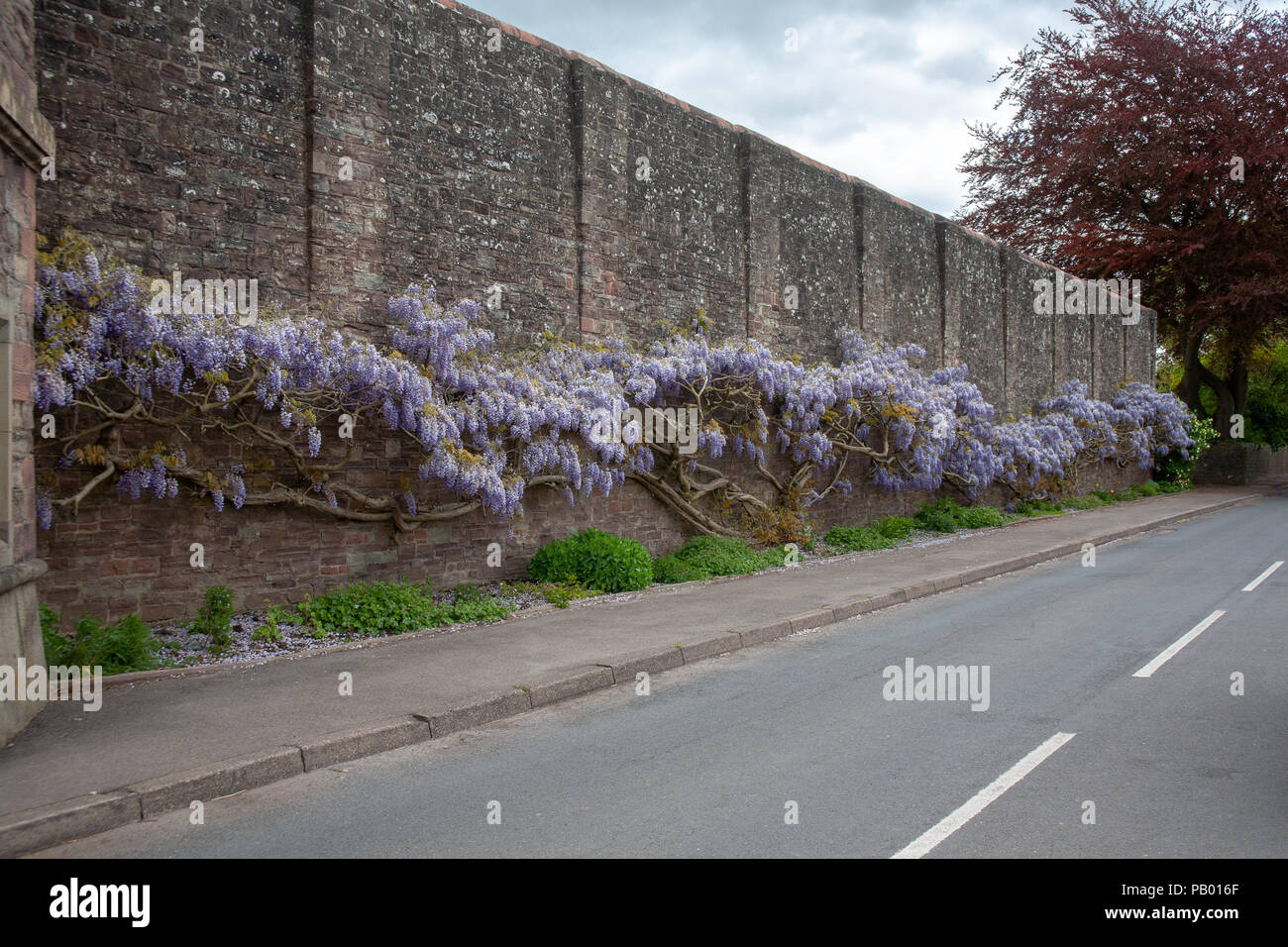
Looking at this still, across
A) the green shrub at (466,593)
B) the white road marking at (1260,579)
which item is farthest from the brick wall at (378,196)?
the white road marking at (1260,579)

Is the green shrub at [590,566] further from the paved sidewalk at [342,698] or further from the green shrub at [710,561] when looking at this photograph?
the green shrub at [710,561]

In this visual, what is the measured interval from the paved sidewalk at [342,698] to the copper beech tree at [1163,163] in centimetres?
→ 2456

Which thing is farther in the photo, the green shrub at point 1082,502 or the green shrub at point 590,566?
the green shrub at point 1082,502

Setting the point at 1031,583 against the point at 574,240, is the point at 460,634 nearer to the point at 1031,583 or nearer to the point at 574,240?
the point at 574,240

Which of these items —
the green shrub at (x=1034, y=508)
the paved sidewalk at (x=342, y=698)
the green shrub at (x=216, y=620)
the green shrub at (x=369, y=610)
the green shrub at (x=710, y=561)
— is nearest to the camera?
the paved sidewalk at (x=342, y=698)

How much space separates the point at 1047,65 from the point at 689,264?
25.2 metres

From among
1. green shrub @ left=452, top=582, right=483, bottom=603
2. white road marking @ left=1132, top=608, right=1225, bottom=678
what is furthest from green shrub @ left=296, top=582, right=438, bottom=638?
white road marking @ left=1132, top=608, right=1225, bottom=678

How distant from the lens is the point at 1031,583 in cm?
1264

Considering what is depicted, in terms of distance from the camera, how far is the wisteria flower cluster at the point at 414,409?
7.59 meters

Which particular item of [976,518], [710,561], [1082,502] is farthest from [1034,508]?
[710,561]

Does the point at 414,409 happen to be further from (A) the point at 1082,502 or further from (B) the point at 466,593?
(A) the point at 1082,502

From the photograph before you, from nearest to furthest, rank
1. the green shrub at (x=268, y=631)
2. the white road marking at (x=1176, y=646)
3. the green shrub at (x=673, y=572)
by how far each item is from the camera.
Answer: the white road marking at (x=1176, y=646) < the green shrub at (x=268, y=631) < the green shrub at (x=673, y=572)
